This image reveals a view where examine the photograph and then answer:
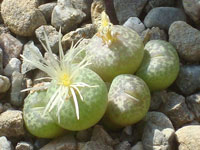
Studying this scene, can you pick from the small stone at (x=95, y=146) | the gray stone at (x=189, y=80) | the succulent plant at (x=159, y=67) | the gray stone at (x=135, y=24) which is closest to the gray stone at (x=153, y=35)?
the gray stone at (x=135, y=24)

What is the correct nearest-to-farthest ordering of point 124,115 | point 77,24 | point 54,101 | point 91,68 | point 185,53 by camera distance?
point 54,101 < point 124,115 < point 91,68 < point 185,53 < point 77,24

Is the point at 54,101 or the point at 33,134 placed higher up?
the point at 54,101

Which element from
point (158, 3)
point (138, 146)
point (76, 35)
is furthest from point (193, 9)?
point (138, 146)

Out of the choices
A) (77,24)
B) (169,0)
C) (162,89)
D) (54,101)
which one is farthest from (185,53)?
(54,101)

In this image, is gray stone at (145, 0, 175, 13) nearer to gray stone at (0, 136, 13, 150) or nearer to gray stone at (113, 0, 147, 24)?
gray stone at (113, 0, 147, 24)

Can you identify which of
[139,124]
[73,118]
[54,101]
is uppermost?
[54,101]

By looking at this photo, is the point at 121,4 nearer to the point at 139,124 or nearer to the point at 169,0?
the point at 169,0

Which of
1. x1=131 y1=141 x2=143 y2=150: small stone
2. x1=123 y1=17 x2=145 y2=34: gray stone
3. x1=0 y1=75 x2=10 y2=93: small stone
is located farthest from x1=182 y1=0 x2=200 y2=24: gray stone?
x1=0 y1=75 x2=10 y2=93: small stone

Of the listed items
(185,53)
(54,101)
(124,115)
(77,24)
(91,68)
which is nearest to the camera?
(54,101)
